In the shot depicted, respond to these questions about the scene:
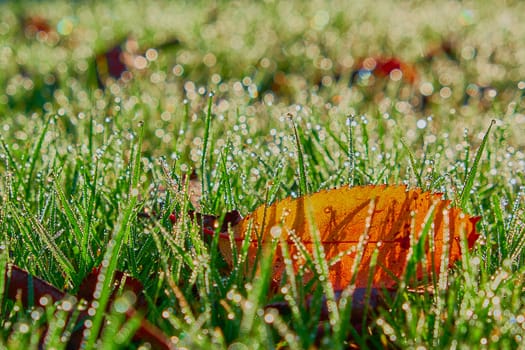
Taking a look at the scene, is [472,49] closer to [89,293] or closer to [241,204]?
[241,204]

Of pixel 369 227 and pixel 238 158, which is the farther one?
pixel 238 158

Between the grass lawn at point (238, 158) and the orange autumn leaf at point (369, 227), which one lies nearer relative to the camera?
the grass lawn at point (238, 158)

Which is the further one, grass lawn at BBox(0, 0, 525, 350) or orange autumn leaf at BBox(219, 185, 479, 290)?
orange autumn leaf at BBox(219, 185, 479, 290)
